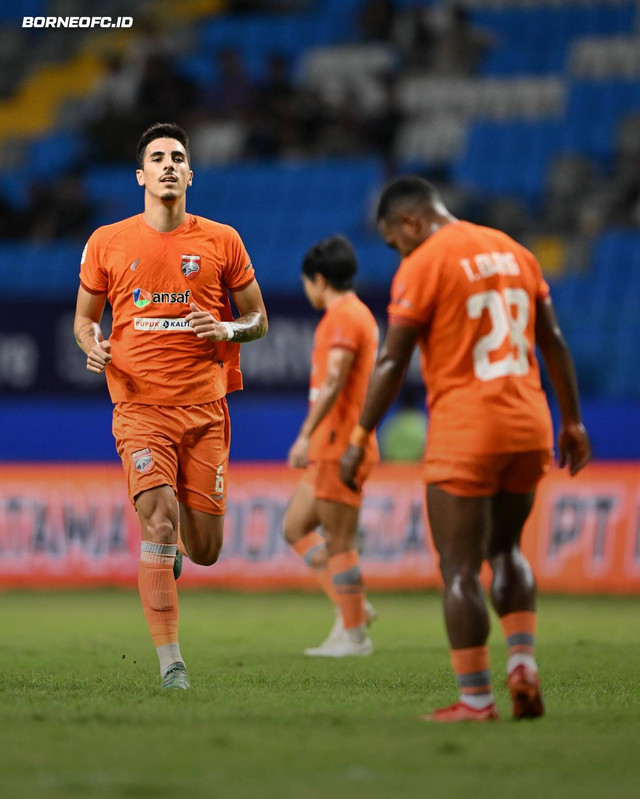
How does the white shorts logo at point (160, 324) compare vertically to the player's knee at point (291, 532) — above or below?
above

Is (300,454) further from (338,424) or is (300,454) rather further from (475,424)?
(475,424)

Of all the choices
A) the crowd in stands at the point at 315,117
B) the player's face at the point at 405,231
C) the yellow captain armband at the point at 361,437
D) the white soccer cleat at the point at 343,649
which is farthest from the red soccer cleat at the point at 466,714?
the crowd in stands at the point at 315,117

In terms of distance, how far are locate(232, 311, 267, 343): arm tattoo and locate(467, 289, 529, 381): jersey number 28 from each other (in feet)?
5.82

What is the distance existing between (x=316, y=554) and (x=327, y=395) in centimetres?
118

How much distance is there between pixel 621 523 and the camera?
12.9 m

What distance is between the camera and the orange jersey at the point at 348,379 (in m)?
8.39

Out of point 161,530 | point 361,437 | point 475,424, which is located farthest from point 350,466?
point 161,530

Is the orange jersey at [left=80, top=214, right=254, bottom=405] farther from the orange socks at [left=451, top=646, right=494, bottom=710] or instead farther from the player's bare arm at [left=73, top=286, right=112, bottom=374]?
the orange socks at [left=451, top=646, right=494, bottom=710]

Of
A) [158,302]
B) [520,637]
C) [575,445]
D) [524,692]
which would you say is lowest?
[524,692]

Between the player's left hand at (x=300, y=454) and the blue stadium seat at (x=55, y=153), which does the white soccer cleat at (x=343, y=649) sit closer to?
the player's left hand at (x=300, y=454)

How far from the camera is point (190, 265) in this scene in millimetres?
6758

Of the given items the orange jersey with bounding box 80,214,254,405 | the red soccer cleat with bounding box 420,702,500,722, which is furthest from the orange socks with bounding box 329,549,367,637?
the red soccer cleat with bounding box 420,702,500,722

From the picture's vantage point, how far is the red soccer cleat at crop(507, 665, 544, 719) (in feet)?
17.0

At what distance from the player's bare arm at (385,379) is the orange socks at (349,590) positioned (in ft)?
10.9
